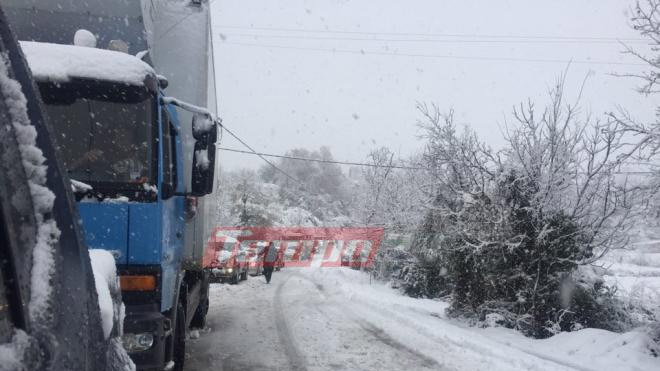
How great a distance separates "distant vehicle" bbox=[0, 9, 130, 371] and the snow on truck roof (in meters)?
3.14

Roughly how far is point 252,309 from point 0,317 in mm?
11787

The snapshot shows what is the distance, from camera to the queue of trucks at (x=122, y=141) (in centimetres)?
415

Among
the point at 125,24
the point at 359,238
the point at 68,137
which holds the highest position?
the point at 125,24

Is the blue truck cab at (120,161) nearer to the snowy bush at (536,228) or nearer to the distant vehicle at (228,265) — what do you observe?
the snowy bush at (536,228)

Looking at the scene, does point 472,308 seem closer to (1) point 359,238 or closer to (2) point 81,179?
(2) point 81,179

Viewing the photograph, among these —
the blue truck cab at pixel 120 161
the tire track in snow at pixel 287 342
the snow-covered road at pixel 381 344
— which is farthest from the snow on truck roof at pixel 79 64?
the tire track in snow at pixel 287 342

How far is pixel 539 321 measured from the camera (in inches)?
397

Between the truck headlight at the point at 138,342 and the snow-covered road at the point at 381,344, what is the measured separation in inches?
109

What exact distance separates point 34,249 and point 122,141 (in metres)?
A: 3.40

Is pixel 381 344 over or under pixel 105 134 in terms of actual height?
under

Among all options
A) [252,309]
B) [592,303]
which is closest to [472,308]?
[592,303]

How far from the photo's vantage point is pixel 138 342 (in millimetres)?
4176

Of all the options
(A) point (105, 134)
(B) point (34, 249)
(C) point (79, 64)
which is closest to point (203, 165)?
(A) point (105, 134)

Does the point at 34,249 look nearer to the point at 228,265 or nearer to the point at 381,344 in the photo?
the point at 381,344
